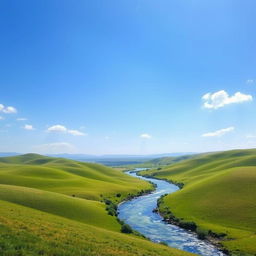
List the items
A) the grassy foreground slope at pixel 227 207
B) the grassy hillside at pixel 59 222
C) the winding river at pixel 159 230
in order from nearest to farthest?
the grassy hillside at pixel 59 222 < the winding river at pixel 159 230 < the grassy foreground slope at pixel 227 207

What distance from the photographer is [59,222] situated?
122ft

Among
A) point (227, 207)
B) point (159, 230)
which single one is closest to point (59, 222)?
point (159, 230)

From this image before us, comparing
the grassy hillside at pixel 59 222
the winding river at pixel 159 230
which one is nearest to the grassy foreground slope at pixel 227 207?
the winding river at pixel 159 230

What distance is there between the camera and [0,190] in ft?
195

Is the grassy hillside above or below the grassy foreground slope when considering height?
above

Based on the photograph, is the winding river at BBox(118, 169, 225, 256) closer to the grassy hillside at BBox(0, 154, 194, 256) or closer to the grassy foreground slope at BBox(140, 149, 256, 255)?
the grassy foreground slope at BBox(140, 149, 256, 255)

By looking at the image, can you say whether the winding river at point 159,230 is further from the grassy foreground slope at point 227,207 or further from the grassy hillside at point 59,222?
the grassy hillside at point 59,222

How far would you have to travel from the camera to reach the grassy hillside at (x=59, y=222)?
2127cm

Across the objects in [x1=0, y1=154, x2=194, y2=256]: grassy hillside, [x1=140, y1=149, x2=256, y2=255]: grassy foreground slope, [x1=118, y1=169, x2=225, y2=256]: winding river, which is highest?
[x1=0, y1=154, x2=194, y2=256]: grassy hillside

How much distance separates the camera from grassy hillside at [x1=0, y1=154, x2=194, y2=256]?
21.3 meters

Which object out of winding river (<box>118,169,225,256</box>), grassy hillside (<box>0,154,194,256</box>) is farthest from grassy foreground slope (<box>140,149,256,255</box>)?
grassy hillside (<box>0,154,194,256</box>)

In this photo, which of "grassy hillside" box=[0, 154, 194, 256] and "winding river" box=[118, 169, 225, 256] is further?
"winding river" box=[118, 169, 225, 256]

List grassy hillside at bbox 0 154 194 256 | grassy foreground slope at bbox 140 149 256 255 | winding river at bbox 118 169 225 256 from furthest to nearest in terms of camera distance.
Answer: grassy foreground slope at bbox 140 149 256 255
winding river at bbox 118 169 225 256
grassy hillside at bbox 0 154 194 256

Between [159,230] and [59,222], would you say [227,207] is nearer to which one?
[159,230]
